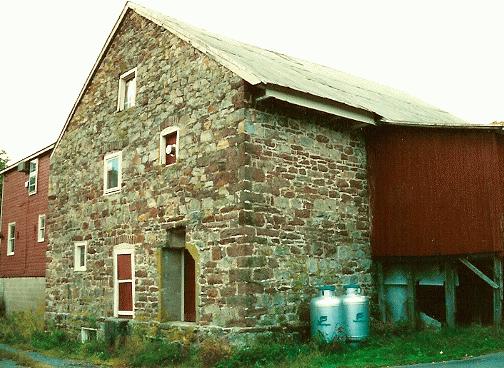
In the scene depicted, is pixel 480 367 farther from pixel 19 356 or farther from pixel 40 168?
pixel 40 168

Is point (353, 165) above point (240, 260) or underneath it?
above

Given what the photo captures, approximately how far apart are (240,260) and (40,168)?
15608 millimetres

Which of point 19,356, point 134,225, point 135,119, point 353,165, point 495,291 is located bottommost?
point 19,356

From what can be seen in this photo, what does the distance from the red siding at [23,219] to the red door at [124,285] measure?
29.0 feet

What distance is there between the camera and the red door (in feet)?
46.1

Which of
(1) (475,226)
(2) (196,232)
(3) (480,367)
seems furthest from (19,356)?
(1) (475,226)

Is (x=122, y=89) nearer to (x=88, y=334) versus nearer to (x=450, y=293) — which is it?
(x=88, y=334)

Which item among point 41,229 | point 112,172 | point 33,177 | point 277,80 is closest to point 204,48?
point 277,80

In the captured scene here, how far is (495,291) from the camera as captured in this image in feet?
43.0

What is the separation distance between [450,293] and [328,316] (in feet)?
11.5

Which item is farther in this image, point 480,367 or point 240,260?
point 240,260

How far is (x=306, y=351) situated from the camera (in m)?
10.8

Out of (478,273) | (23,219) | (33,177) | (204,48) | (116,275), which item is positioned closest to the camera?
(204,48)

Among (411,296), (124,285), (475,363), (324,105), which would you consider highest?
(324,105)
